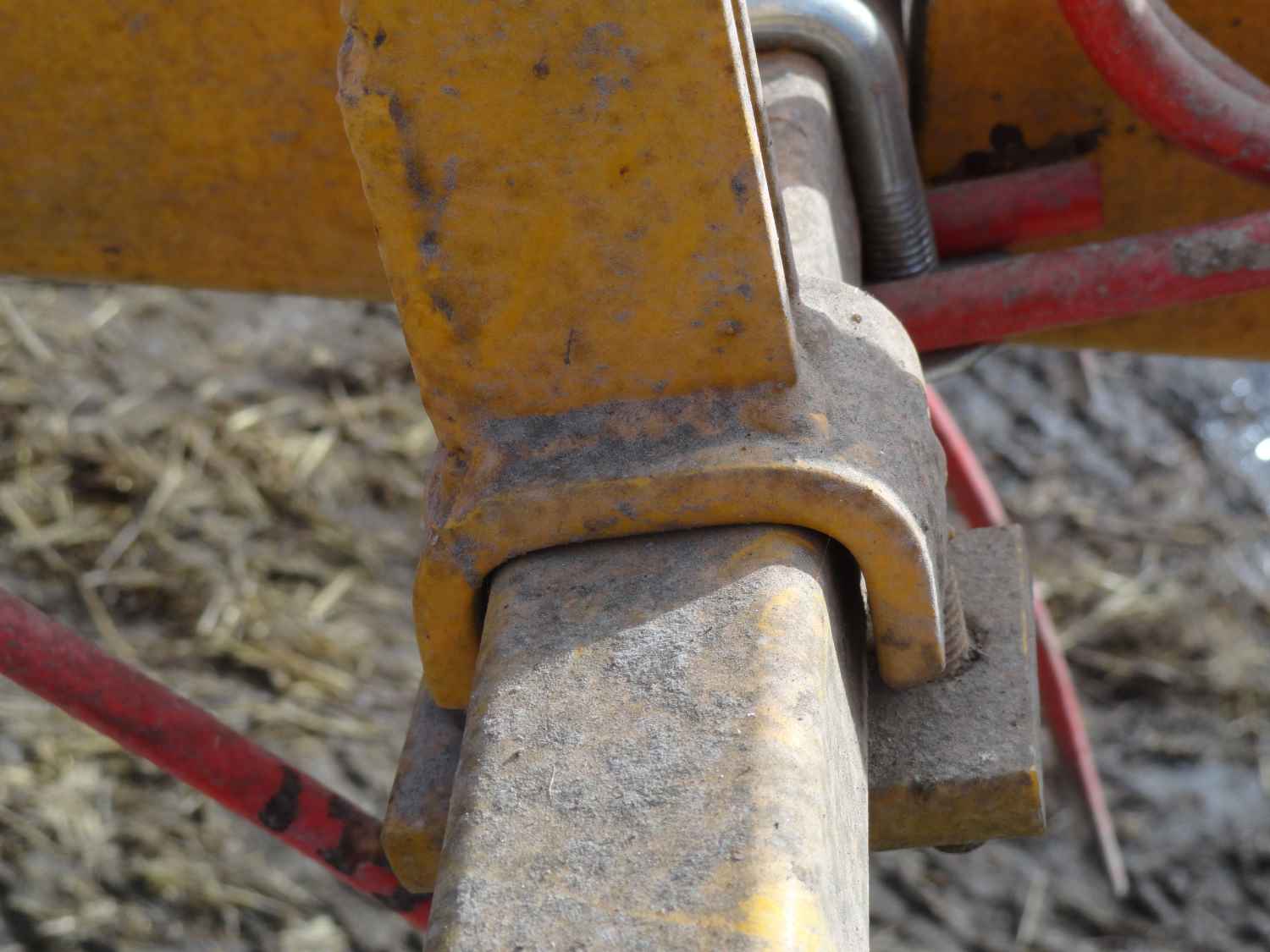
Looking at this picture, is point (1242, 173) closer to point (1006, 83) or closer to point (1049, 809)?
point (1006, 83)

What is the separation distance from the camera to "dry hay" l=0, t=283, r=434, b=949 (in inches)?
110

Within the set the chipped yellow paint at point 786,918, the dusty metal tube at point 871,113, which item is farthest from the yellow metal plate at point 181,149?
the chipped yellow paint at point 786,918

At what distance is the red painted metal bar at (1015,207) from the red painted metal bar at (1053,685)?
74 centimetres

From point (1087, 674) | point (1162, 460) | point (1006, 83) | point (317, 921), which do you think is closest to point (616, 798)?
point (1006, 83)

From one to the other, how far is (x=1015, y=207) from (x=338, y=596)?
89.1 inches

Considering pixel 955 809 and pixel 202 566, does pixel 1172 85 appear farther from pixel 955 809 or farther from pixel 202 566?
pixel 202 566

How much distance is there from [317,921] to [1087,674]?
70.5 inches

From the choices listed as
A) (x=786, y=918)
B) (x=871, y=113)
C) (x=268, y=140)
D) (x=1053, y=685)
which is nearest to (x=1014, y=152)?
(x=871, y=113)

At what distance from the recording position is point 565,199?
2.71 ft

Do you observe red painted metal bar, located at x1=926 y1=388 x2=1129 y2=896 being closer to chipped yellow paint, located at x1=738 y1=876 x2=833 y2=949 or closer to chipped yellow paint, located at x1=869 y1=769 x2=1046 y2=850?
chipped yellow paint, located at x1=869 y1=769 x2=1046 y2=850

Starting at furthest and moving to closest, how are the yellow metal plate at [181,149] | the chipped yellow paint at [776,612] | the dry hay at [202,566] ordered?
1. the dry hay at [202,566]
2. the yellow metal plate at [181,149]
3. the chipped yellow paint at [776,612]

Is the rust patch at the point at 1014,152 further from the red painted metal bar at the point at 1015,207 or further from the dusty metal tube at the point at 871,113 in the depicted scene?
the dusty metal tube at the point at 871,113

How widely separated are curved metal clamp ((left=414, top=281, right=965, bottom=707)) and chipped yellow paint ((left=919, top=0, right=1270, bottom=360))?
24.7 inches

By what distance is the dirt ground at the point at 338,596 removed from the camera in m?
2.85
